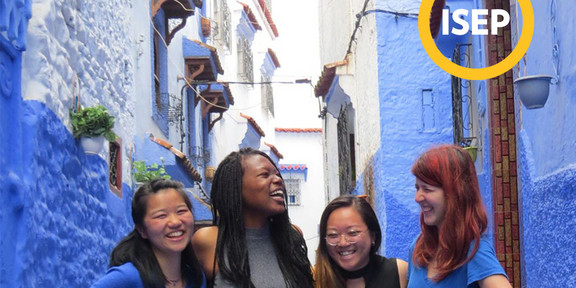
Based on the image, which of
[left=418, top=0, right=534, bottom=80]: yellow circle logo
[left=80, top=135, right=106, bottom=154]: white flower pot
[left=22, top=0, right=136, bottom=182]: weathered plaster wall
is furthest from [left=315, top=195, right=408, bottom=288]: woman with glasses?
[left=80, top=135, right=106, bottom=154]: white flower pot

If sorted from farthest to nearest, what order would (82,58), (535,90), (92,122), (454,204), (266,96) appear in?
(266,96) < (82,58) < (92,122) < (535,90) < (454,204)

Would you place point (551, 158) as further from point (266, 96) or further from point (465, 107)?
point (266, 96)

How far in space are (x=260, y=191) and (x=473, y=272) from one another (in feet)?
3.43

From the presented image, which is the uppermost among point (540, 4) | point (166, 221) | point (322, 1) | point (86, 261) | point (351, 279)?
point (322, 1)

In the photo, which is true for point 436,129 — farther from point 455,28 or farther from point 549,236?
point 549,236

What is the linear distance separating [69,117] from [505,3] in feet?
16.3

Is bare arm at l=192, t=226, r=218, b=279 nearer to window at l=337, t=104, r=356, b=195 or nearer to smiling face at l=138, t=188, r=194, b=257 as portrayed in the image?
smiling face at l=138, t=188, r=194, b=257

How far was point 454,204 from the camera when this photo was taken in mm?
3465

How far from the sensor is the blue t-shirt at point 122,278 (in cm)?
→ 371

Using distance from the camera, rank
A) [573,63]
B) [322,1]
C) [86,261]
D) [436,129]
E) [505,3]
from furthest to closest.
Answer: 1. [322,1]
2. [436,129]
3. [505,3]
4. [86,261]
5. [573,63]

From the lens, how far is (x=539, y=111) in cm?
820

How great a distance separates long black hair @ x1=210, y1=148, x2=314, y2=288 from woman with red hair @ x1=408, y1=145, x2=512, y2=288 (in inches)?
25.7

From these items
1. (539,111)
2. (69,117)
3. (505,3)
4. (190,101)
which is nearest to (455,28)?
(505,3)

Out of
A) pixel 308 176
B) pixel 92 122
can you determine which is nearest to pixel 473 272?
pixel 92 122
